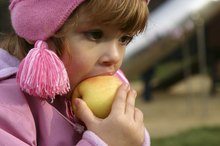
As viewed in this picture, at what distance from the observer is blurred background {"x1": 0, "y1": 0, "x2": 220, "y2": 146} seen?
6816 mm

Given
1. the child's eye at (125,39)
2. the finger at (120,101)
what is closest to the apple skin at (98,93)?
the finger at (120,101)

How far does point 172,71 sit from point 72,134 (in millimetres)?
10574

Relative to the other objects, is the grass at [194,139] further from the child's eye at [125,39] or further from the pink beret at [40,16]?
the pink beret at [40,16]

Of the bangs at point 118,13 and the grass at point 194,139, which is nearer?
the bangs at point 118,13

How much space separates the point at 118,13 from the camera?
1.56 m

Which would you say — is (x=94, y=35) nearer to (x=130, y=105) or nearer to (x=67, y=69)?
(x=67, y=69)

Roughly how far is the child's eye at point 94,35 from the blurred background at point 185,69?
177 inches

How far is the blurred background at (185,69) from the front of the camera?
682 centimetres

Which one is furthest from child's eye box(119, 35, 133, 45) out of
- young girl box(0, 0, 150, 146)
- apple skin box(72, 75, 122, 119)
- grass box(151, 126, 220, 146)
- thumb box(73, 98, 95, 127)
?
grass box(151, 126, 220, 146)

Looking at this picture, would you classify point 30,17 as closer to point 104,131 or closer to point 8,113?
point 8,113

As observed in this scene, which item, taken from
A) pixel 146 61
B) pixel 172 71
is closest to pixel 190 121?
pixel 146 61

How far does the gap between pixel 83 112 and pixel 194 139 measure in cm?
477

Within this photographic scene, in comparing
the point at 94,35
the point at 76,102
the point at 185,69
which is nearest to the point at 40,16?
the point at 94,35

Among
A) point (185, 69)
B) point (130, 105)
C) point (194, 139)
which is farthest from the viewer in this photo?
point (185, 69)
